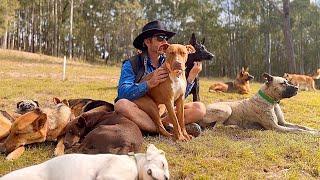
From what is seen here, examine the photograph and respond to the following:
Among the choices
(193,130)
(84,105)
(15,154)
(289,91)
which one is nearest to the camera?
(15,154)

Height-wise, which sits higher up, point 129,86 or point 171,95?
point 129,86

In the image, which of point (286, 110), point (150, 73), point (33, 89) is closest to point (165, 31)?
point (150, 73)

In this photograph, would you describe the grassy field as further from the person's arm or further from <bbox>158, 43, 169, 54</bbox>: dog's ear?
<bbox>158, 43, 169, 54</bbox>: dog's ear

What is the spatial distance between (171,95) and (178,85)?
0.61 ft

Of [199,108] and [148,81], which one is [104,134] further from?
[199,108]

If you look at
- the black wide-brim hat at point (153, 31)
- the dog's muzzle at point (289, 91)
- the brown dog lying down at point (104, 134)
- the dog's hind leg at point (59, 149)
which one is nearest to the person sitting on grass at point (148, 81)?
the black wide-brim hat at point (153, 31)

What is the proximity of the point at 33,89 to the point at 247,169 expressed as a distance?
943 cm

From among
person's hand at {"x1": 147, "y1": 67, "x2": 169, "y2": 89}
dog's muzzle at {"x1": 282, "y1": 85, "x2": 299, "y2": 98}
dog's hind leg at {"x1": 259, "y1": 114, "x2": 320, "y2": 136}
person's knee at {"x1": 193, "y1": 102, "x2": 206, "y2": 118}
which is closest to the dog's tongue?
person's hand at {"x1": 147, "y1": 67, "x2": 169, "y2": 89}

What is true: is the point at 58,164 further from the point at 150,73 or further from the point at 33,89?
the point at 33,89

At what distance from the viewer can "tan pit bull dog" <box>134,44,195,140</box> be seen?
589 centimetres

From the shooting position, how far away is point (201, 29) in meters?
43.3

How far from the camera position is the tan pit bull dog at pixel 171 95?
232 inches

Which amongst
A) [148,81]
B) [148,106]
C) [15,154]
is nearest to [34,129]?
[15,154]

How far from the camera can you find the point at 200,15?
43.3 metres
